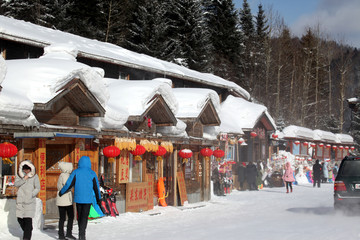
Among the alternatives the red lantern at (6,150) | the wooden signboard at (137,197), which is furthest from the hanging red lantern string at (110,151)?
the red lantern at (6,150)

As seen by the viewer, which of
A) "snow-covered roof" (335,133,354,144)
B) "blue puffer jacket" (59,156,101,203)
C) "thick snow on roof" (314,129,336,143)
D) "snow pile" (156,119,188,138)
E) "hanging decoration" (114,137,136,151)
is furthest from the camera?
"snow-covered roof" (335,133,354,144)

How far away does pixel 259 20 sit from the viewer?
62.9 m

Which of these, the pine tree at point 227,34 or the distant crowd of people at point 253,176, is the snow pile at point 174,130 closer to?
the distant crowd of people at point 253,176

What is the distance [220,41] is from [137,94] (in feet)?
131

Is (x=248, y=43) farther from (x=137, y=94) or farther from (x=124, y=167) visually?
(x=124, y=167)

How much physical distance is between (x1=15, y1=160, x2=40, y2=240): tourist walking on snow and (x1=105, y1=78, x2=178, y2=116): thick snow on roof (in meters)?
6.92

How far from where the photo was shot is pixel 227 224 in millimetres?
15359

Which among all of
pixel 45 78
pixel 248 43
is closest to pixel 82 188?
pixel 45 78

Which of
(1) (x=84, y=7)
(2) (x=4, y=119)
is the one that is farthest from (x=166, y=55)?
(2) (x=4, y=119)

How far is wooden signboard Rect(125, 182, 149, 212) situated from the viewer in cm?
1834

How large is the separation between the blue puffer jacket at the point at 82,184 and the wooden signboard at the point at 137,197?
22.9 ft

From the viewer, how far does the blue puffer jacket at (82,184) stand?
11.1 metres

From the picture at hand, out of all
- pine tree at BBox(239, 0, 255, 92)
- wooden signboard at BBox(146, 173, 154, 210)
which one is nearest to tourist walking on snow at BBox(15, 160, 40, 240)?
wooden signboard at BBox(146, 173, 154, 210)

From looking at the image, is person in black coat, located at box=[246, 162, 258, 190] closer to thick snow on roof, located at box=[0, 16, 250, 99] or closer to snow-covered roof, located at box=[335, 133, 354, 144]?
thick snow on roof, located at box=[0, 16, 250, 99]
